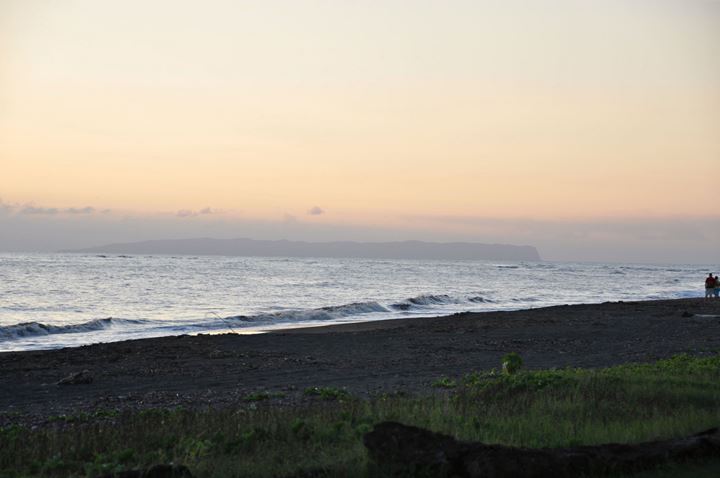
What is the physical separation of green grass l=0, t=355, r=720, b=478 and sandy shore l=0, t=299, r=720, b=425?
10.4 feet

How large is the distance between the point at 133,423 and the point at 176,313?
97.7 ft

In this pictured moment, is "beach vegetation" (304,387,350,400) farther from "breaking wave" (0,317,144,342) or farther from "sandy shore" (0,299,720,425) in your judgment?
"breaking wave" (0,317,144,342)

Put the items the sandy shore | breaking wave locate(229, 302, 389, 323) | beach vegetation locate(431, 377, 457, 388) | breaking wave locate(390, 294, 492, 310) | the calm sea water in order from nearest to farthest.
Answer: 1. beach vegetation locate(431, 377, 457, 388)
2. the sandy shore
3. the calm sea water
4. breaking wave locate(229, 302, 389, 323)
5. breaking wave locate(390, 294, 492, 310)

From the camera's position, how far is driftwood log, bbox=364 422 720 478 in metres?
6.76

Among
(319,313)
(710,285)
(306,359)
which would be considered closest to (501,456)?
(306,359)

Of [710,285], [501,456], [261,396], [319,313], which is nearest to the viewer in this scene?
[501,456]

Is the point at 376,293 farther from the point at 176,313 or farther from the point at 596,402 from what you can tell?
the point at 596,402

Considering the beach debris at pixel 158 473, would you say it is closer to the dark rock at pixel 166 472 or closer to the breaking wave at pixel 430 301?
the dark rock at pixel 166 472

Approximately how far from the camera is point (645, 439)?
27.3ft

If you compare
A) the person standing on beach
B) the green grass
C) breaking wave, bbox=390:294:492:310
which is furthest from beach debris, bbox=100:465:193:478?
the person standing on beach

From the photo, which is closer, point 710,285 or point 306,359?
point 306,359

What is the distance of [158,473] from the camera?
22.2 ft

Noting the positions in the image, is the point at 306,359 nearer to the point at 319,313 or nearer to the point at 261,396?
the point at 261,396

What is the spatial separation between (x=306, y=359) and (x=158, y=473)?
13.0 m
